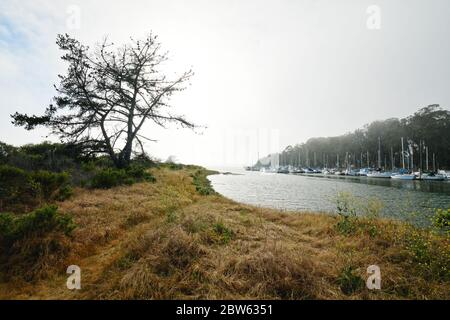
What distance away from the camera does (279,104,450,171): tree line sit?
62013 millimetres

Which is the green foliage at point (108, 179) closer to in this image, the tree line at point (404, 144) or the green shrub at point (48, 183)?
the green shrub at point (48, 183)

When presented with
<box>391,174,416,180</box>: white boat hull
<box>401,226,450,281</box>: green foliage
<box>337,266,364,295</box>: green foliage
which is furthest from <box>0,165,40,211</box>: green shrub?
<box>391,174,416,180</box>: white boat hull

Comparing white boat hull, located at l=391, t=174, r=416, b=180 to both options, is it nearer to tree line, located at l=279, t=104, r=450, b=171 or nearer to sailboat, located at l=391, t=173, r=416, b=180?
sailboat, located at l=391, t=173, r=416, b=180

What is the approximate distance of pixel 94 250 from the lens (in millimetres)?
5633

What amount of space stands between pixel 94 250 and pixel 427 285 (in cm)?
745

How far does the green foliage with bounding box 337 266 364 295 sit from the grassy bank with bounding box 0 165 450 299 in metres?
0.02

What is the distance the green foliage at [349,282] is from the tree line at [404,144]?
73194 mm

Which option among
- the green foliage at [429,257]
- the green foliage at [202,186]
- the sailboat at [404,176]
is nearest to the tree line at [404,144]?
the sailboat at [404,176]

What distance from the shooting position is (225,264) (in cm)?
438

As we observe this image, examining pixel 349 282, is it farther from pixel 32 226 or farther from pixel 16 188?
pixel 16 188

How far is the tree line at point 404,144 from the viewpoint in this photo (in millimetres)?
62013

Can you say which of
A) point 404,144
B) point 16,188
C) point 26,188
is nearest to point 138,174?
point 26,188

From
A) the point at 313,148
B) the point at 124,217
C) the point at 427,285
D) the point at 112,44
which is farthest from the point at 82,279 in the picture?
the point at 313,148

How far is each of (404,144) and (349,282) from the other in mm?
87451
